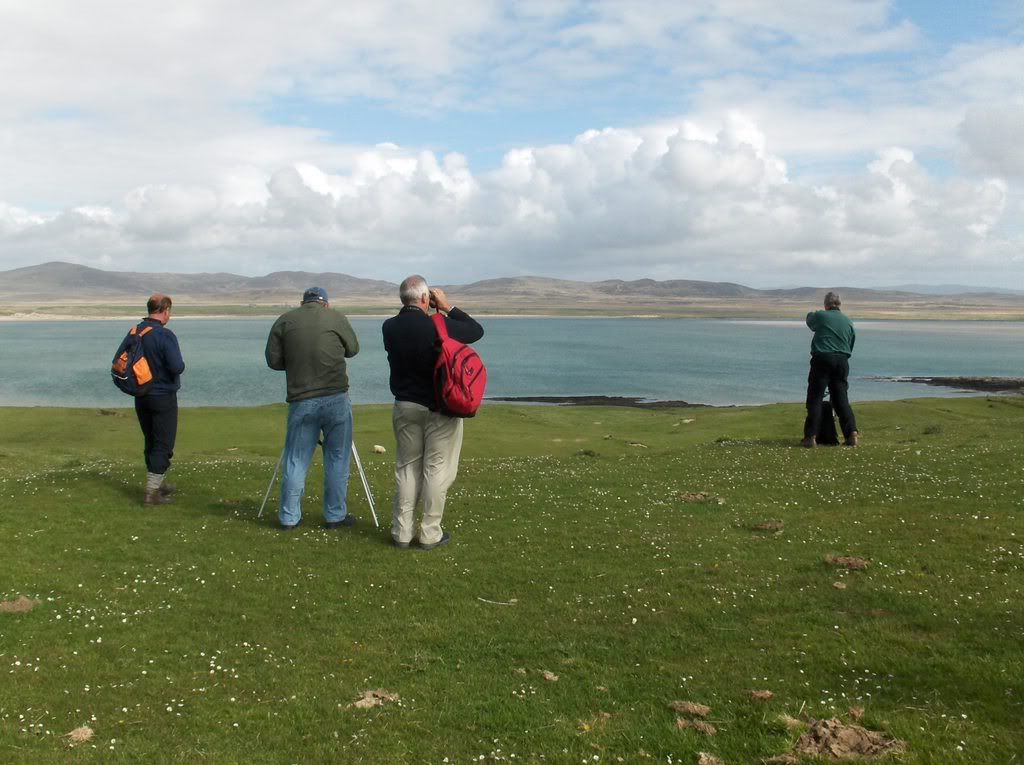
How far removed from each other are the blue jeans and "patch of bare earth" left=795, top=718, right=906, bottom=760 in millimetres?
8990

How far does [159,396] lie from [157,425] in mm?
529

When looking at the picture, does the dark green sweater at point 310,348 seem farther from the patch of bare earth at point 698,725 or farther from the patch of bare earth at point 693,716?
the patch of bare earth at point 698,725

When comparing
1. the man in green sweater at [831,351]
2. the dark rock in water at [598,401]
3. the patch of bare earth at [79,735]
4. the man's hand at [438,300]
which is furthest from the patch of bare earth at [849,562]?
the dark rock in water at [598,401]

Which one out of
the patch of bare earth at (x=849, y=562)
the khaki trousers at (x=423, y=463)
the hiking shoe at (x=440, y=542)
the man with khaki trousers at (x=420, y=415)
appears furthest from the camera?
the hiking shoe at (x=440, y=542)

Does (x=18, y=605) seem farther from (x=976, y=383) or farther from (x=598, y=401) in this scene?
(x=976, y=383)

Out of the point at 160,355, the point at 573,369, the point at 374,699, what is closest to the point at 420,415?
the point at 374,699

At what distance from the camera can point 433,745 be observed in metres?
6.13

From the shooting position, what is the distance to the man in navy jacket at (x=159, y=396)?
14.0 meters

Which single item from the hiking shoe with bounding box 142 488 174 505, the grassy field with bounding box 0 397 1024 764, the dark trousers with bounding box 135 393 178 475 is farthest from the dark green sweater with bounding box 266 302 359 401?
the hiking shoe with bounding box 142 488 174 505

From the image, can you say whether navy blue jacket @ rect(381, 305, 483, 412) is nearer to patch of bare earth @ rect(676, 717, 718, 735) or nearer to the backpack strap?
the backpack strap

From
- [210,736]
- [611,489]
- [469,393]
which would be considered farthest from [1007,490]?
[210,736]

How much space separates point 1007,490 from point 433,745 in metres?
13.3

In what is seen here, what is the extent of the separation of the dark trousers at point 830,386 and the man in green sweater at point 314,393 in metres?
13.3

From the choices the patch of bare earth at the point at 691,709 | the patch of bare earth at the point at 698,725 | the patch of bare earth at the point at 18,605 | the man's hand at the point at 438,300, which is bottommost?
the patch of bare earth at the point at 18,605
